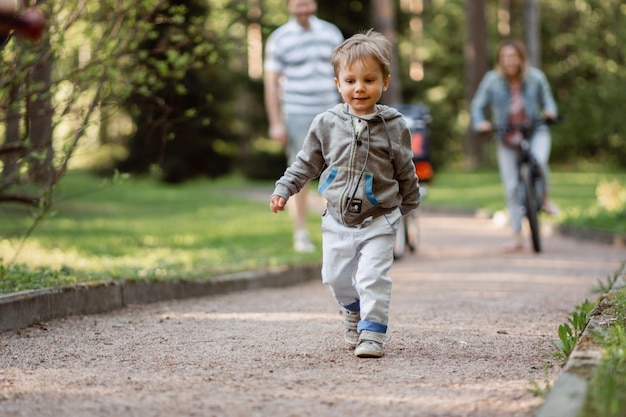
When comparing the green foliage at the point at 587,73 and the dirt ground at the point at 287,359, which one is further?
the green foliage at the point at 587,73

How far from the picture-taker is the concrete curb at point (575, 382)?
343cm

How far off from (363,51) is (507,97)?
6.34 m

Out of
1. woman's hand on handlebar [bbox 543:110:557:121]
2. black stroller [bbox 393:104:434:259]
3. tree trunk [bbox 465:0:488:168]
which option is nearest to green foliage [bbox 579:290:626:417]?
black stroller [bbox 393:104:434:259]

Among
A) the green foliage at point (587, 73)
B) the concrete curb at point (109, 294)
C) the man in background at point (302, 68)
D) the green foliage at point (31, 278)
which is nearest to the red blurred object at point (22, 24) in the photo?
the concrete curb at point (109, 294)

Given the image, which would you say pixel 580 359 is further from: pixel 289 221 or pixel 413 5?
pixel 413 5

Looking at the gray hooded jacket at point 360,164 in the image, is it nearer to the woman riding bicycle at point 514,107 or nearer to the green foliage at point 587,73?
the woman riding bicycle at point 514,107

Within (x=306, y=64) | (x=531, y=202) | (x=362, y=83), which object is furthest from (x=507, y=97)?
(x=362, y=83)

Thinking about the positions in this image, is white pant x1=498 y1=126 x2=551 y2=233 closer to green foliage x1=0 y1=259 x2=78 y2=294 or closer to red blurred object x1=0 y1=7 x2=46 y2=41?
green foliage x1=0 y1=259 x2=78 y2=294

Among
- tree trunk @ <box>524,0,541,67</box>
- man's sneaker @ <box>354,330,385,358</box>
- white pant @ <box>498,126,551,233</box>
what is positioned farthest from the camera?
tree trunk @ <box>524,0,541,67</box>

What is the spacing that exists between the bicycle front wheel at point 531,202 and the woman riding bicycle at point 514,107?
16 centimetres

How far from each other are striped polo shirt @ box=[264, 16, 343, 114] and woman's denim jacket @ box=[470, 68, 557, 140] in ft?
5.89

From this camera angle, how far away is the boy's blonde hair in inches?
196

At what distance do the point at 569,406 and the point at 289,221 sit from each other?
11.4 m

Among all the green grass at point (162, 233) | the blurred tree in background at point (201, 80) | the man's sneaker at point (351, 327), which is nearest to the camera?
the man's sneaker at point (351, 327)
